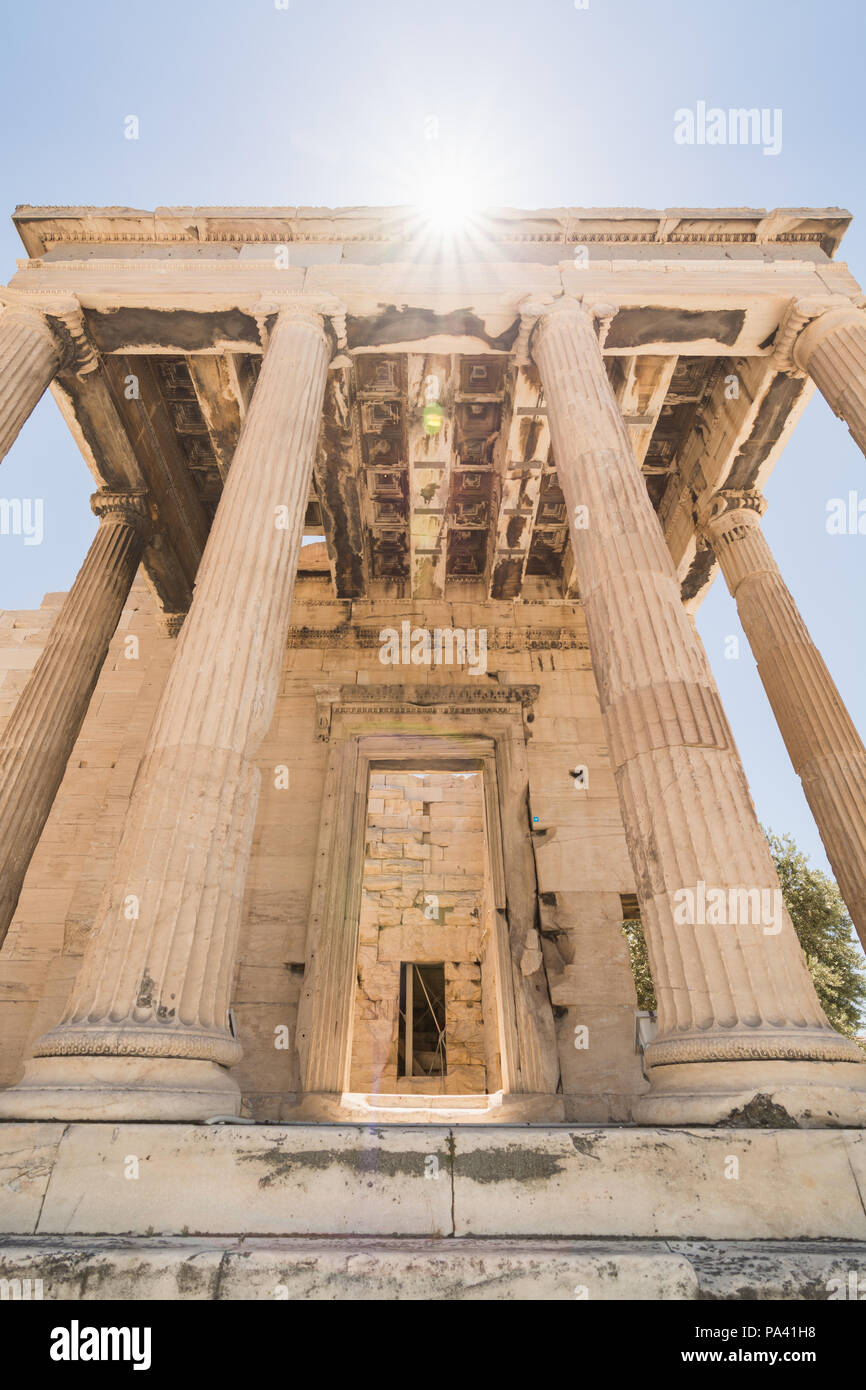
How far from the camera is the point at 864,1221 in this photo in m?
3.74

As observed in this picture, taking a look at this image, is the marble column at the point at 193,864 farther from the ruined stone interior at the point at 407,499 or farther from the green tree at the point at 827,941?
the green tree at the point at 827,941

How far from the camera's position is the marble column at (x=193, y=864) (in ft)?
14.3

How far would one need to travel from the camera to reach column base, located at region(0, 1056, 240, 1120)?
412 cm

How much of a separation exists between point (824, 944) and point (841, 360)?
15.8 m

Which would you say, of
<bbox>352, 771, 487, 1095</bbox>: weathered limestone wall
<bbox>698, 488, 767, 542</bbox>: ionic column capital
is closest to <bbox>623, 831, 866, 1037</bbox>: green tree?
<bbox>352, 771, 487, 1095</bbox>: weathered limestone wall

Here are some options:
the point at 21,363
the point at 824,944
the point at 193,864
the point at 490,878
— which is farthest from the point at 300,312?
the point at 824,944

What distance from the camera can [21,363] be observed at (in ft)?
29.6

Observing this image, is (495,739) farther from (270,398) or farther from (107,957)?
(107,957)

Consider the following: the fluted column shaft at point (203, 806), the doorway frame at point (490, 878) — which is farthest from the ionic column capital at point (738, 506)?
the fluted column shaft at point (203, 806)

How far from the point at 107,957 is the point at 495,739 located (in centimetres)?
851

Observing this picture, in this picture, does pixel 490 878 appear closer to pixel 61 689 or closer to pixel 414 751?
pixel 414 751

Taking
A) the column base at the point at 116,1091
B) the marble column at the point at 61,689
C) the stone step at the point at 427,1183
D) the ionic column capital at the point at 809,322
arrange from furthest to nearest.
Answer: the marble column at the point at 61,689, the ionic column capital at the point at 809,322, the column base at the point at 116,1091, the stone step at the point at 427,1183

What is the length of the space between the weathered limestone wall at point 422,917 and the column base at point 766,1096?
11657 millimetres

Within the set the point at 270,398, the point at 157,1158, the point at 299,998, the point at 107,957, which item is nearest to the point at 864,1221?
the point at 157,1158
